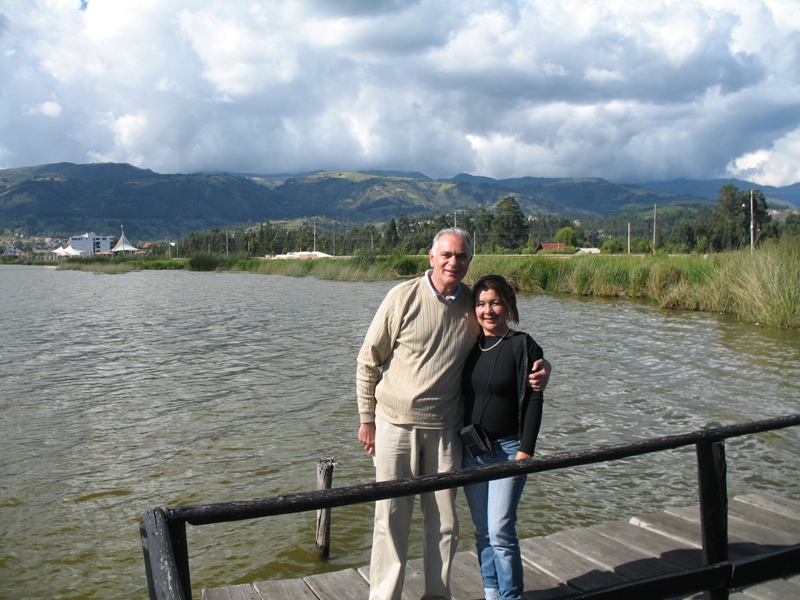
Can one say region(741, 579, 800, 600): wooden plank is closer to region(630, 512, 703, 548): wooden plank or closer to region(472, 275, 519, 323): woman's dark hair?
region(630, 512, 703, 548): wooden plank

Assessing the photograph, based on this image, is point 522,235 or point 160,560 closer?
point 160,560

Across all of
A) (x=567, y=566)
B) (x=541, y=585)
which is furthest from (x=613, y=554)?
(x=541, y=585)

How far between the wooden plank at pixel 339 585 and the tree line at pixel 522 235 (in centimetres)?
1758

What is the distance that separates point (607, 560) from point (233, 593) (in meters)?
2.23

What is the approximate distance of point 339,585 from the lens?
13.1 feet

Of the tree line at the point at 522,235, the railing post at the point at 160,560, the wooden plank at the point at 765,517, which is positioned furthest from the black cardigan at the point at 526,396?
the tree line at the point at 522,235

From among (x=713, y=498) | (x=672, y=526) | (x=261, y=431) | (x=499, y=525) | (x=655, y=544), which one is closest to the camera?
(x=713, y=498)

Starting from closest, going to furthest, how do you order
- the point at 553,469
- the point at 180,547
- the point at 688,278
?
1. the point at 180,547
2. the point at 553,469
3. the point at 688,278

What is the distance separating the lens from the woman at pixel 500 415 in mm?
3316

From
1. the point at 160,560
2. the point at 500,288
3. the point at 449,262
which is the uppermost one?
the point at 449,262

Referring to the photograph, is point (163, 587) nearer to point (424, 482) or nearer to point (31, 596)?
point (424, 482)

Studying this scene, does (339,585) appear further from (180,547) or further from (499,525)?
(180,547)

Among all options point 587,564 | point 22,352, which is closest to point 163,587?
point 587,564

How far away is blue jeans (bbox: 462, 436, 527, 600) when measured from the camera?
10.8 ft
